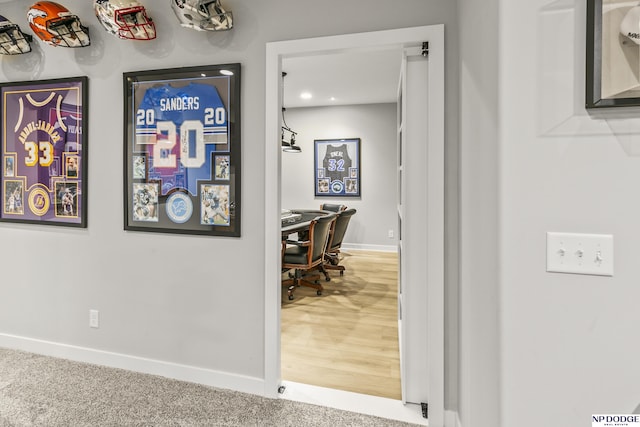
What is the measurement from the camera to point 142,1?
235cm

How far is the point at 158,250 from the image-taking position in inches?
93.8

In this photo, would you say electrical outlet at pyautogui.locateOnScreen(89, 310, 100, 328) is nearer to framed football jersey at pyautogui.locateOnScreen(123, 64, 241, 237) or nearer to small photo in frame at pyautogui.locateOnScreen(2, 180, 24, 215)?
framed football jersey at pyautogui.locateOnScreen(123, 64, 241, 237)

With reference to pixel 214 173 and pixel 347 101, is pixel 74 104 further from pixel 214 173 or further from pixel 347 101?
pixel 347 101

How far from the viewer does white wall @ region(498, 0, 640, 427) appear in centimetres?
106

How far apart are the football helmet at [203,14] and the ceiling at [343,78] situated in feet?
5.48

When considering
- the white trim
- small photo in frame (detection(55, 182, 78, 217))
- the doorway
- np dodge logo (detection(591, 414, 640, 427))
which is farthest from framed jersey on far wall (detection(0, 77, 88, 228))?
np dodge logo (detection(591, 414, 640, 427))

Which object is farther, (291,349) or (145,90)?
(291,349)

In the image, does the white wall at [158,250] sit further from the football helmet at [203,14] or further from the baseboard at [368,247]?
the baseboard at [368,247]

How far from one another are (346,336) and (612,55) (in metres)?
2.61

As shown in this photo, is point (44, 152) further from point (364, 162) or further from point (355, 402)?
point (364, 162)

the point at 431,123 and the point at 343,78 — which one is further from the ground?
the point at 343,78

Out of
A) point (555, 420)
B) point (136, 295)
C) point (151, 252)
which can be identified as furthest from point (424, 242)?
point (136, 295)

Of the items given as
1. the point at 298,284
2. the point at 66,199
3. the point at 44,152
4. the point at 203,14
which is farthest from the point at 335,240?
the point at 203,14

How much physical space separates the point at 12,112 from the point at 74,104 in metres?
0.62
